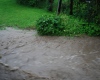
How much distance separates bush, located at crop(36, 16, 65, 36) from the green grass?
121 cm

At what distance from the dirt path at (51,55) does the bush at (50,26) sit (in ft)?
1.23

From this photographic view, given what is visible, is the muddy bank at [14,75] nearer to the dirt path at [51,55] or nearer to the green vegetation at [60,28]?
the dirt path at [51,55]

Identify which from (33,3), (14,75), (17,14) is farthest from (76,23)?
(14,75)

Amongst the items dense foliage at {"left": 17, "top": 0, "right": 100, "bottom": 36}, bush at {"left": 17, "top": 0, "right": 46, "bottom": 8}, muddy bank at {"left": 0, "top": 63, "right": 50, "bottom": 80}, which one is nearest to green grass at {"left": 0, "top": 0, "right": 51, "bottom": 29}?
bush at {"left": 17, "top": 0, "right": 46, "bottom": 8}

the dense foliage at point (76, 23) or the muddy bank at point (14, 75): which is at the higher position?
the dense foliage at point (76, 23)

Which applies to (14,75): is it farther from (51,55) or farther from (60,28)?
(60,28)

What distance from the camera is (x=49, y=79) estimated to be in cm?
618

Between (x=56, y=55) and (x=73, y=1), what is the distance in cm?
696

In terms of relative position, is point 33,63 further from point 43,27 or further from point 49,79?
point 43,27

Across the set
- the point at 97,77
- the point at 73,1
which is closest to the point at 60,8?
the point at 73,1

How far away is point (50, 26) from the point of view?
10273 millimetres

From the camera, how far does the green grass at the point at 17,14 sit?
1168cm

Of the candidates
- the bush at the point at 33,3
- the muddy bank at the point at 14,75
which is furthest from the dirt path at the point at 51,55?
the bush at the point at 33,3

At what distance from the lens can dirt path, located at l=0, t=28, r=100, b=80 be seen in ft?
21.6
